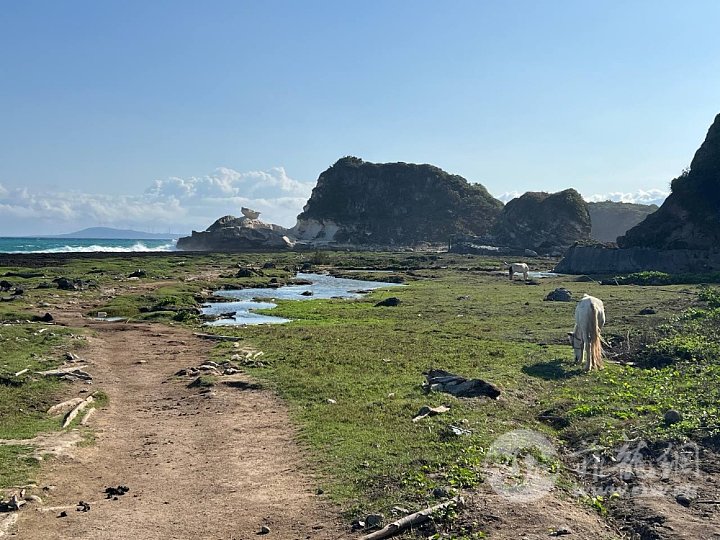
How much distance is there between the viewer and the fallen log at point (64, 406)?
1427 centimetres

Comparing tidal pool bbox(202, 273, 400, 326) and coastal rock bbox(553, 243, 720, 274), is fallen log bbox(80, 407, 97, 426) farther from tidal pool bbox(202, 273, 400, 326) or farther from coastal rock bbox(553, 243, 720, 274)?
coastal rock bbox(553, 243, 720, 274)

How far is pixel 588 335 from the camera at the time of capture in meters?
18.1

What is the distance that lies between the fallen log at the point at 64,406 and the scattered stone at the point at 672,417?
12688 millimetres

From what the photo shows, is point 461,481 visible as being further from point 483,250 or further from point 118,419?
point 483,250

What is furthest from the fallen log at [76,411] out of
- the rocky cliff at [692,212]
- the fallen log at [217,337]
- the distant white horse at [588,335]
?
the rocky cliff at [692,212]

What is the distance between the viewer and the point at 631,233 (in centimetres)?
6838

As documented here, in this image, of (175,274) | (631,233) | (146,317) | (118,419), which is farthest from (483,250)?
(118,419)

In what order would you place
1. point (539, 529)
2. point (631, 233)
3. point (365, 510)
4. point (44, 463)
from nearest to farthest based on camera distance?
point (539, 529) < point (365, 510) < point (44, 463) < point (631, 233)

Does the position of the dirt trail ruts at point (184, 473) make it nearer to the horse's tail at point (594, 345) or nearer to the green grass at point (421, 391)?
the green grass at point (421, 391)

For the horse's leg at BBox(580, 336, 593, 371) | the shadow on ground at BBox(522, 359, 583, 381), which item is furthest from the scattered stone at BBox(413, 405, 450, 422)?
the horse's leg at BBox(580, 336, 593, 371)

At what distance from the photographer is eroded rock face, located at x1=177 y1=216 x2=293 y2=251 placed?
14388 cm

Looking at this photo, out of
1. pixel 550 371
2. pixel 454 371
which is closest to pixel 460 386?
pixel 454 371

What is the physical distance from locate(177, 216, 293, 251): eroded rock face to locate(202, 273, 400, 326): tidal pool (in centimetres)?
8073

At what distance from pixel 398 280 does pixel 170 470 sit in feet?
166
